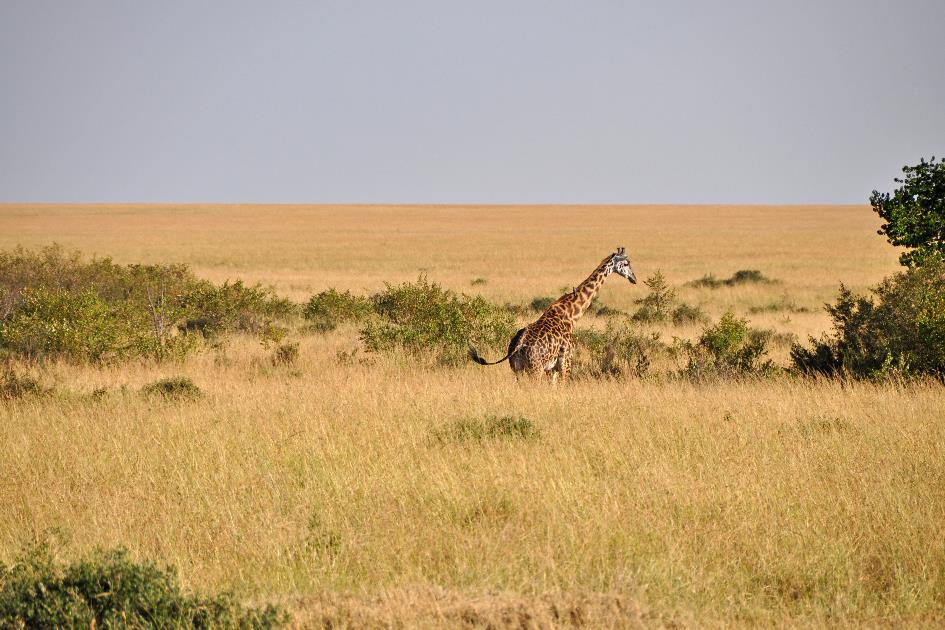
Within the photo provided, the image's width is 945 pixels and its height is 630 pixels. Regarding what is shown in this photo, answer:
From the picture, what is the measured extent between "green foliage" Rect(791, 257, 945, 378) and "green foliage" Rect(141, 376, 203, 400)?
27.6ft

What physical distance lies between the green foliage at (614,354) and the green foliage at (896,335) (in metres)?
2.42

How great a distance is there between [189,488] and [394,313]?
38.4 ft

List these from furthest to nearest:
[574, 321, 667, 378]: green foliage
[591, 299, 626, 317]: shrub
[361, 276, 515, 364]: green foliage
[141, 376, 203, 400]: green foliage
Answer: [591, 299, 626, 317]: shrub < [361, 276, 515, 364]: green foliage < [574, 321, 667, 378]: green foliage < [141, 376, 203, 400]: green foliage

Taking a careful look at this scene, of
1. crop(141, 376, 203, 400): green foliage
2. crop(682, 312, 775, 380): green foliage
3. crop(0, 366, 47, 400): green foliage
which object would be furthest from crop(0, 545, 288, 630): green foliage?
crop(682, 312, 775, 380): green foliage

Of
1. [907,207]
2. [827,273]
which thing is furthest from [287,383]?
[827,273]

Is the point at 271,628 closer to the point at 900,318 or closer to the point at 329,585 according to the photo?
the point at 329,585

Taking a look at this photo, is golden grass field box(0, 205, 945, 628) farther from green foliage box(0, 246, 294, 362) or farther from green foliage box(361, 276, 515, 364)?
green foliage box(361, 276, 515, 364)

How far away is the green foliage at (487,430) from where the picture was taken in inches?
324

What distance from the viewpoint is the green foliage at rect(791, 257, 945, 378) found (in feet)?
36.6

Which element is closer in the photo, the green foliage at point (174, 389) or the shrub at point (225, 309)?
the green foliage at point (174, 389)

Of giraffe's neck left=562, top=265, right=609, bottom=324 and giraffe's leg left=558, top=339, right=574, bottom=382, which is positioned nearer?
giraffe's leg left=558, top=339, right=574, bottom=382

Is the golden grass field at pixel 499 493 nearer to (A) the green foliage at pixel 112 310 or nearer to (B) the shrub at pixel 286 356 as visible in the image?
(A) the green foliage at pixel 112 310

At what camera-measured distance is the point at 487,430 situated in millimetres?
8391

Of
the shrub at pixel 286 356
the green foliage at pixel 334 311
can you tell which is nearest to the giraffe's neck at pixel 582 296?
the shrub at pixel 286 356
